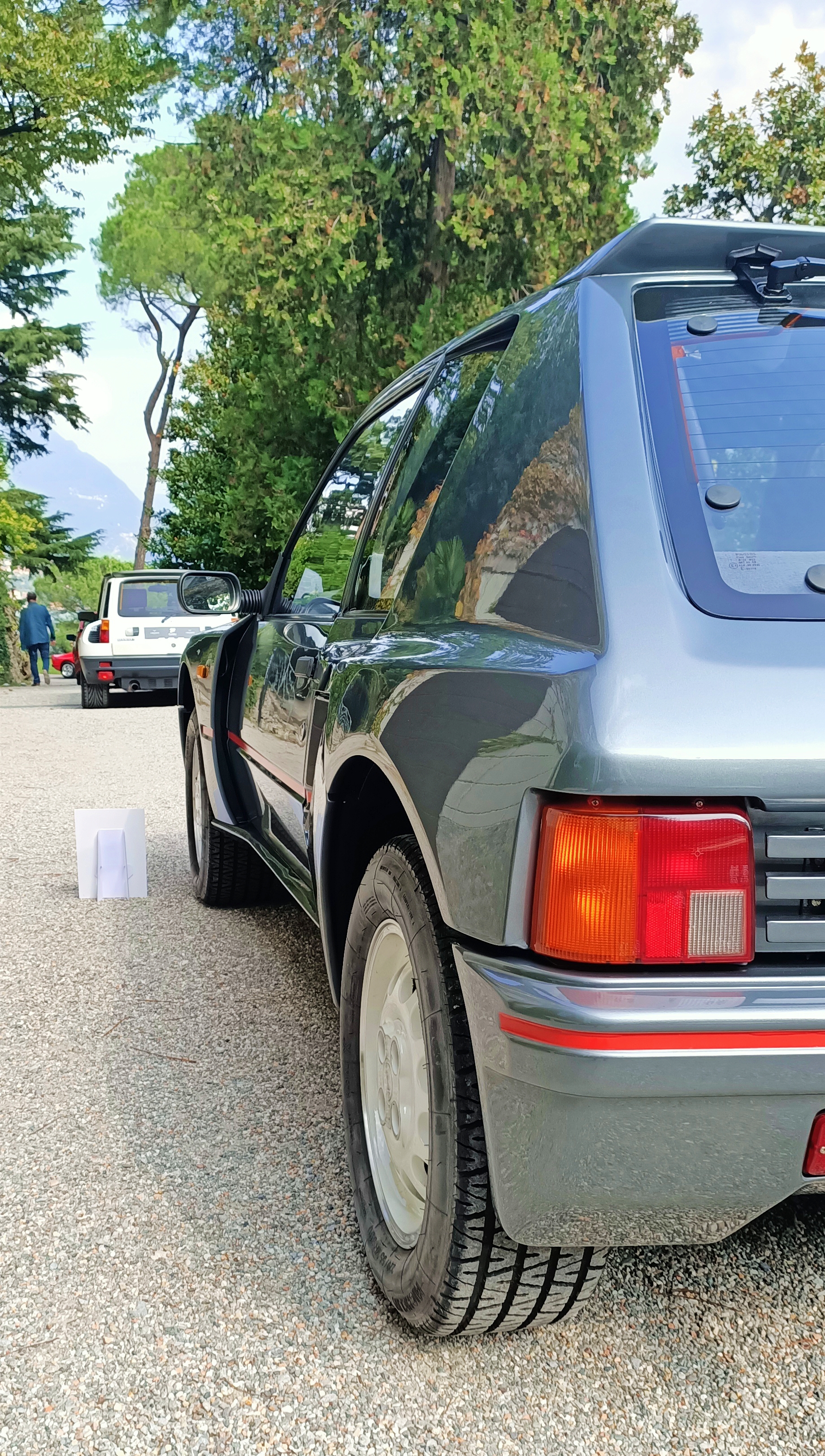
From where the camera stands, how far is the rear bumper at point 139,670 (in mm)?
16688

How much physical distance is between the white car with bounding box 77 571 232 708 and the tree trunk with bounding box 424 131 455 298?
6.09 meters

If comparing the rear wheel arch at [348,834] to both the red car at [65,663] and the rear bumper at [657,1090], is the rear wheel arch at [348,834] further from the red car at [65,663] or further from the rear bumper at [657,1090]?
the red car at [65,663]

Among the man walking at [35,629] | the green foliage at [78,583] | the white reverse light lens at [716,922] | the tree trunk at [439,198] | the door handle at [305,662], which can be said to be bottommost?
the green foliage at [78,583]

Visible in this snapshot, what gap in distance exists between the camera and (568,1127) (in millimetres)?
1585

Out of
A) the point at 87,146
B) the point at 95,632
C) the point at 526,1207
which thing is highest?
the point at 87,146

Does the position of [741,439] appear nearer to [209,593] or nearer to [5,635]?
[209,593]

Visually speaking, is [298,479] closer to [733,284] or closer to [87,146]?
[87,146]

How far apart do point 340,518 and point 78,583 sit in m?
77.7

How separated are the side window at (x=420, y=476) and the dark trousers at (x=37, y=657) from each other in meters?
24.3

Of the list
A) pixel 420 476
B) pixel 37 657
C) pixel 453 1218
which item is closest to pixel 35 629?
pixel 37 657

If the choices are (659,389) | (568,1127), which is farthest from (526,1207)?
(659,389)

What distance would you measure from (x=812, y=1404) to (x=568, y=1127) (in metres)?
0.82

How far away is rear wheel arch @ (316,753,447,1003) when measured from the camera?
2297 mm

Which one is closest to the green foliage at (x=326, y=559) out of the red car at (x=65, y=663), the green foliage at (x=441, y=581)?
the green foliage at (x=441, y=581)
